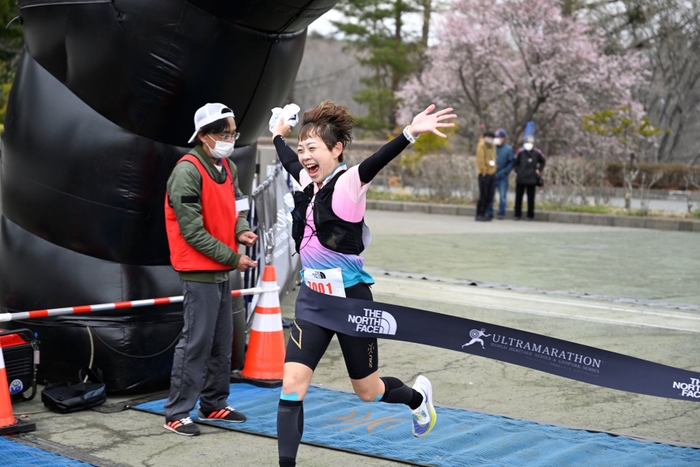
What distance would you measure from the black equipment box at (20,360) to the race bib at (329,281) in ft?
8.01

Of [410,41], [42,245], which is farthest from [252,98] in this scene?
[410,41]

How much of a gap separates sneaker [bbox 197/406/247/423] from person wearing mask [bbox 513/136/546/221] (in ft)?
49.0

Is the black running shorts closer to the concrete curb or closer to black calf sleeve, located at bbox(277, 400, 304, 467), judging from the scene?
black calf sleeve, located at bbox(277, 400, 304, 467)

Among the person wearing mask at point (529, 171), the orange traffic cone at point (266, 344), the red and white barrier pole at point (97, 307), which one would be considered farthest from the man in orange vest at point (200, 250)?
the person wearing mask at point (529, 171)

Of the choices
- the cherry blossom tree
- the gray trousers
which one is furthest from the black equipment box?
the cherry blossom tree

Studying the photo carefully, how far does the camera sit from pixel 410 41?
39.3 metres

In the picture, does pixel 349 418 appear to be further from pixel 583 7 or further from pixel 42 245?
pixel 583 7

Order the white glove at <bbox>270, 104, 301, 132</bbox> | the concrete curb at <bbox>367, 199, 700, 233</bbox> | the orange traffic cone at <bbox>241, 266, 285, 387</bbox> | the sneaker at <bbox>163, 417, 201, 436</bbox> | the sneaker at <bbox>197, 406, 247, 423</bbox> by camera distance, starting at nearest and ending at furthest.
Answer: the white glove at <bbox>270, 104, 301, 132</bbox>
the sneaker at <bbox>163, 417, 201, 436</bbox>
the sneaker at <bbox>197, 406, 247, 423</bbox>
the orange traffic cone at <bbox>241, 266, 285, 387</bbox>
the concrete curb at <bbox>367, 199, 700, 233</bbox>

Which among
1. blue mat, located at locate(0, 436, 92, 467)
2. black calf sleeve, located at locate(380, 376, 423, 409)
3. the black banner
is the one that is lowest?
blue mat, located at locate(0, 436, 92, 467)

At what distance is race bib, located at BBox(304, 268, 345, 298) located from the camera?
4242mm

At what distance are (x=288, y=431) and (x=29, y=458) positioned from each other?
1.53m

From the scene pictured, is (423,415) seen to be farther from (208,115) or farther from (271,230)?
(271,230)

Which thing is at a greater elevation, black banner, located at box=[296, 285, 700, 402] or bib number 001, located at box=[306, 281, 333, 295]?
bib number 001, located at box=[306, 281, 333, 295]

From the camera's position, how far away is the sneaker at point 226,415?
17.8 feet
